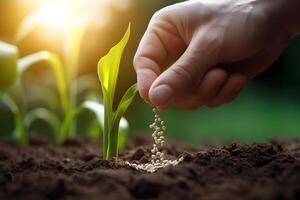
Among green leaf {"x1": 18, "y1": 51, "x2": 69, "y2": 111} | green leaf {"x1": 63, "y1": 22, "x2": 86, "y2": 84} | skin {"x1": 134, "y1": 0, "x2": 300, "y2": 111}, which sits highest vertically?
green leaf {"x1": 63, "y1": 22, "x2": 86, "y2": 84}

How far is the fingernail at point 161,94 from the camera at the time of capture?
3.30 feet

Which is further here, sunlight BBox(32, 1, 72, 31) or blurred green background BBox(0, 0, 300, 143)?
blurred green background BBox(0, 0, 300, 143)

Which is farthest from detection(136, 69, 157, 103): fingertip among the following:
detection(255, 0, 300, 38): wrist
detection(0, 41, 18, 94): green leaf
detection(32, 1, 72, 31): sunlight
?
detection(32, 1, 72, 31): sunlight

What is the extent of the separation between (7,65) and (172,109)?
197cm

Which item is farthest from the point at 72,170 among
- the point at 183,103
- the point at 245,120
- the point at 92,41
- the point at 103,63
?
the point at 92,41

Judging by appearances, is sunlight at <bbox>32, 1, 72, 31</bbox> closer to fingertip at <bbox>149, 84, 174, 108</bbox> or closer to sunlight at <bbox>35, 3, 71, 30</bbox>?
sunlight at <bbox>35, 3, 71, 30</bbox>

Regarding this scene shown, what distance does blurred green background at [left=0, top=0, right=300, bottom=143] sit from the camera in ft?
8.71

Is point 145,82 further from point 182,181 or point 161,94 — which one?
point 182,181

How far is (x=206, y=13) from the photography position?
45.5 inches

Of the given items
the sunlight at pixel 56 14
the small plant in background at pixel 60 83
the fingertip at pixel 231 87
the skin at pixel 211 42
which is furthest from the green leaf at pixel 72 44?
the fingertip at pixel 231 87

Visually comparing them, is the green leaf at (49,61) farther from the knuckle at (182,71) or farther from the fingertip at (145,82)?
the knuckle at (182,71)

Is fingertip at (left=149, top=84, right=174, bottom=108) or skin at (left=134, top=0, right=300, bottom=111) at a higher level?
skin at (left=134, top=0, right=300, bottom=111)

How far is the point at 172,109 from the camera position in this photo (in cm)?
338

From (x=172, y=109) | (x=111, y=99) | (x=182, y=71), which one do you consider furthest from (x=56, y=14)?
(x=172, y=109)
